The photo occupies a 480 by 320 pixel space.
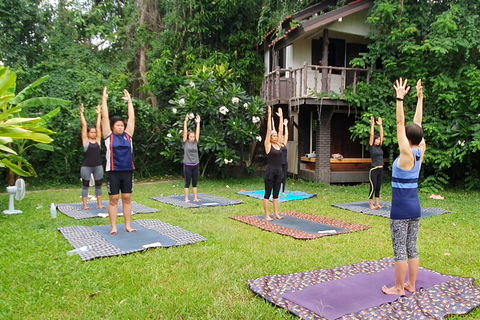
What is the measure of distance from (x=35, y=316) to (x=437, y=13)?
12.4 metres

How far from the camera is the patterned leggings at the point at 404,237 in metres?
3.72

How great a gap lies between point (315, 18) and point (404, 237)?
9480mm

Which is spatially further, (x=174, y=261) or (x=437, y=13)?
(x=437, y=13)

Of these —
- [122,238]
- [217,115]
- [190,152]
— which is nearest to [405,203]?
[122,238]

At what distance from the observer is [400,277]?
3760 millimetres

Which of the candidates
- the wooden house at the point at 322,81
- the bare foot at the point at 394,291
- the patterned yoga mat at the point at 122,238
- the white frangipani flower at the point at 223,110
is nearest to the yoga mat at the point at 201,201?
the patterned yoga mat at the point at 122,238

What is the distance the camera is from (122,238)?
5.70m

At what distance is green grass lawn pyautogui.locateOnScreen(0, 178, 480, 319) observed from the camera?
346 cm

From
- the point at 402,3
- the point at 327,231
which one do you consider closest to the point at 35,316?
the point at 327,231

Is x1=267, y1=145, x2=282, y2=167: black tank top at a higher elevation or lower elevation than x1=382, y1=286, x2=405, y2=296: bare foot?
higher

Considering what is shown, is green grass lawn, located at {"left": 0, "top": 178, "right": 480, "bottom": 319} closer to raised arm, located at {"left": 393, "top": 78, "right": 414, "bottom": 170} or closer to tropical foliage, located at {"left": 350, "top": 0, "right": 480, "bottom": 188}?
raised arm, located at {"left": 393, "top": 78, "right": 414, "bottom": 170}

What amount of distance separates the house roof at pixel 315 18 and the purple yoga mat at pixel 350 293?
9.02 m

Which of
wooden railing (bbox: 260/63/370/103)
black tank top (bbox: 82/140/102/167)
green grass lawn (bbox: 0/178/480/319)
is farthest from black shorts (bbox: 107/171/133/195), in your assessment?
wooden railing (bbox: 260/63/370/103)

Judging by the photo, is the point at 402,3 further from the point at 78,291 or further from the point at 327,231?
the point at 78,291
